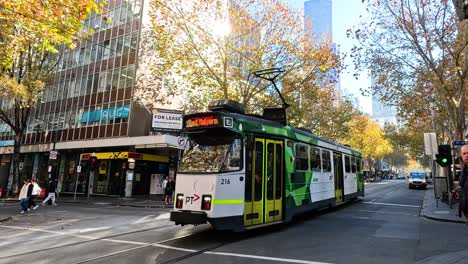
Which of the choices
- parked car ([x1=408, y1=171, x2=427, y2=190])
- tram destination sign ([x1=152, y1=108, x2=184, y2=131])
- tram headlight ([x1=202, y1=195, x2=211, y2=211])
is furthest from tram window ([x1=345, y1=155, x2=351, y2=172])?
parked car ([x1=408, y1=171, x2=427, y2=190])

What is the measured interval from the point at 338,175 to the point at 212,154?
9.26 m

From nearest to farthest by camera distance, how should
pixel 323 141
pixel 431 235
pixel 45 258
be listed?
pixel 45 258 → pixel 431 235 → pixel 323 141

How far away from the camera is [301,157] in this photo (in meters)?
12.1

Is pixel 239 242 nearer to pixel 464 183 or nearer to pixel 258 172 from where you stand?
pixel 258 172

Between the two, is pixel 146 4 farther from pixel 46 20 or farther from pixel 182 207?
pixel 182 207

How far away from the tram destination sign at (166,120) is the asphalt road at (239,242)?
9782 mm

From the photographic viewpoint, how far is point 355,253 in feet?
25.0

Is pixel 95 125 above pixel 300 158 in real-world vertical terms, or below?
above

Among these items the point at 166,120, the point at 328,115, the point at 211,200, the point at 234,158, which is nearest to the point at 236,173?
the point at 234,158

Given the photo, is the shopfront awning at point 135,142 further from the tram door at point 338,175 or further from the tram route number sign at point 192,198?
the tram route number sign at point 192,198

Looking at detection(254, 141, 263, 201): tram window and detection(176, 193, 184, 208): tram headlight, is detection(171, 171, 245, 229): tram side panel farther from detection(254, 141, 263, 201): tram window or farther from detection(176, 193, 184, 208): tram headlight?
detection(254, 141, 263, 201): tram window

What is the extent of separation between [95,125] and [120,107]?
393cm

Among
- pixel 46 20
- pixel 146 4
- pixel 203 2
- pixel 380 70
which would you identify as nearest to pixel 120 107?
pixel 146 4

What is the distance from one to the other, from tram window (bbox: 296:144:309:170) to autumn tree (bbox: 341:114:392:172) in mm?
42102
